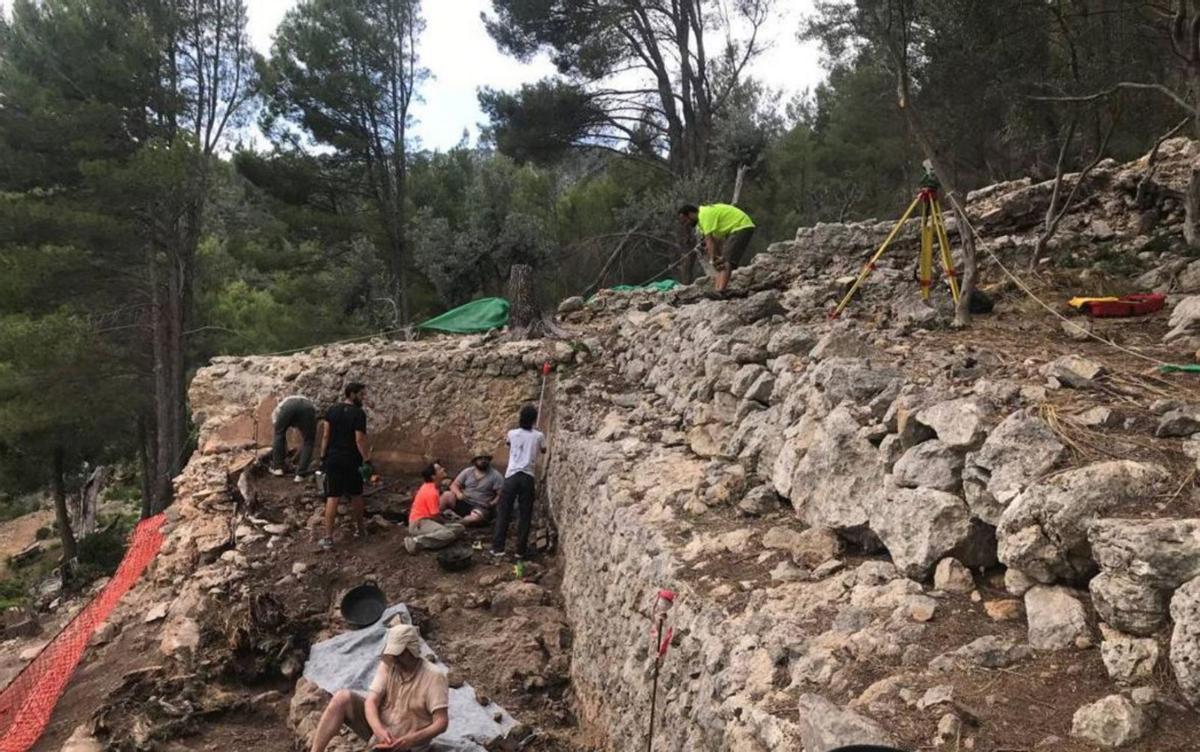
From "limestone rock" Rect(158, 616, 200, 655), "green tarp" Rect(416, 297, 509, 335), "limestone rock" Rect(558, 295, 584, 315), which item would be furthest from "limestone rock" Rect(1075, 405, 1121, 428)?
"limestone rock" Rect(558, 295, 584, 315)

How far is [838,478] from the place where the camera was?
3.86 meters

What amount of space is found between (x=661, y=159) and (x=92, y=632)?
1411 centimetres

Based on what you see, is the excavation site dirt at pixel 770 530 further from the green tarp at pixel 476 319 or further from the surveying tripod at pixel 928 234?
the green tarp at pixel 476 319

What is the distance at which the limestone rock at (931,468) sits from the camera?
3.28 m

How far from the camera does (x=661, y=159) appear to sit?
693 inches

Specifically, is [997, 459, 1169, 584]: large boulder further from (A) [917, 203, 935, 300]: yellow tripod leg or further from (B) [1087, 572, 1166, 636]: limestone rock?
(A) [917, 203, 935, 300]: yellow tripod leg

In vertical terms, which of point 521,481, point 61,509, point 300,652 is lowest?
point 61,509

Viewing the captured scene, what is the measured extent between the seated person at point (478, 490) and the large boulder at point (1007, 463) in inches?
201

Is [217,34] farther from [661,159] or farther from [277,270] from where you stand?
[661,159]

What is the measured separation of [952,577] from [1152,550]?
30.7 inches

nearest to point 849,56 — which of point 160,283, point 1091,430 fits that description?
point 160,283

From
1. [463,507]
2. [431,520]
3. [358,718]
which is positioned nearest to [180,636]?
[431,520]

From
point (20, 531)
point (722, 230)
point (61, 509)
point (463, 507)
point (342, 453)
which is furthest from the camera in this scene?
point (20, 531)

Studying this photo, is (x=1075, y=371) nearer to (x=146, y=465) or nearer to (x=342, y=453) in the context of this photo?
(x=342, y=453)
